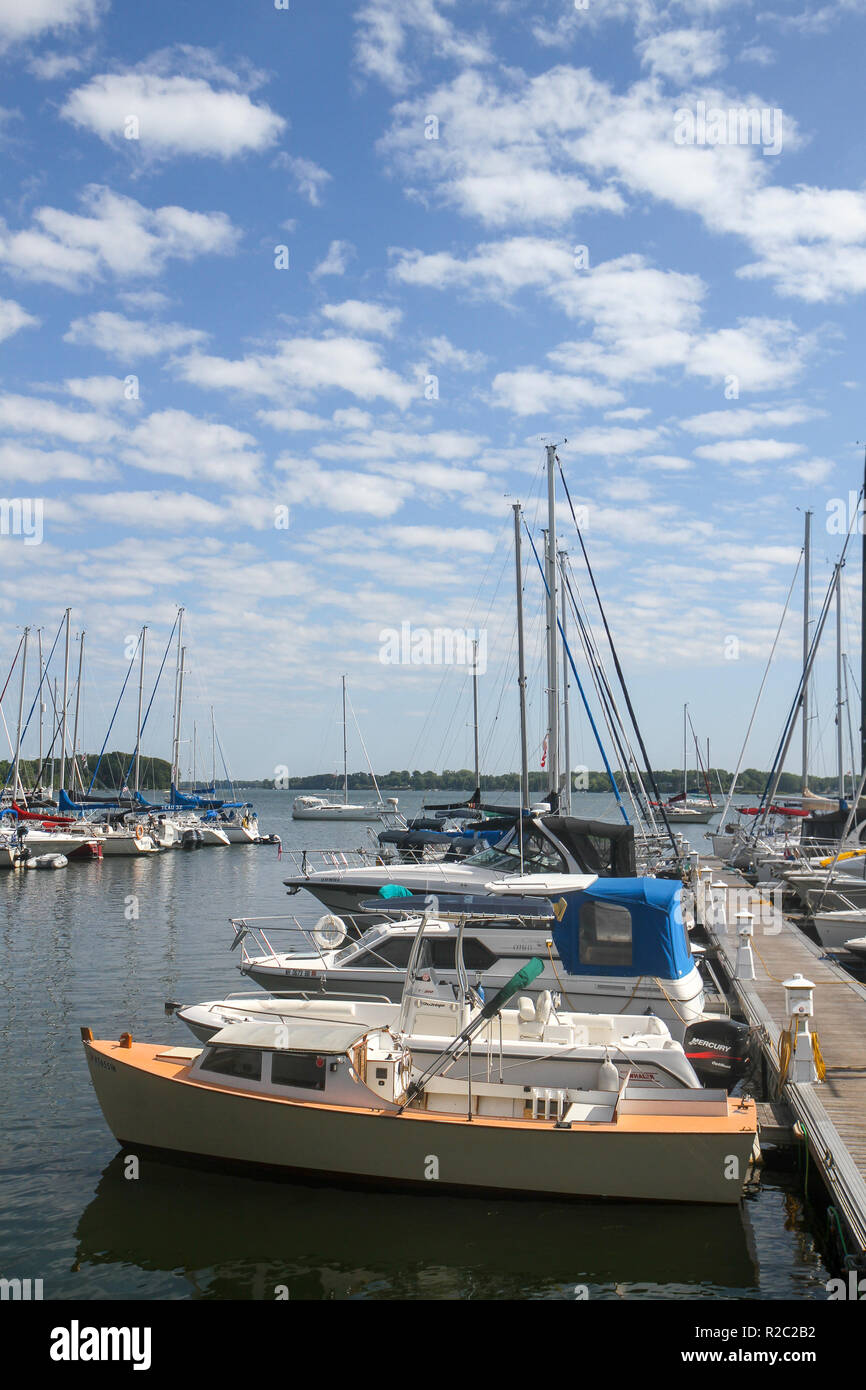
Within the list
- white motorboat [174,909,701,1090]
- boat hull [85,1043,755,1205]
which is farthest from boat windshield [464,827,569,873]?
boat hull [85,1043,755,1205]

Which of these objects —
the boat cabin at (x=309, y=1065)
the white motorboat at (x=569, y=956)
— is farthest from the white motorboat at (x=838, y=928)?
the boat cabin at (x=309, y=1065)

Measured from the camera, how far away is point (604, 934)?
16438 mm

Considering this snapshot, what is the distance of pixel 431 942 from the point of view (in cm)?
1731

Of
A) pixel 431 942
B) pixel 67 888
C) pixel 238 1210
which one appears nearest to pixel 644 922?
pixel 431 942

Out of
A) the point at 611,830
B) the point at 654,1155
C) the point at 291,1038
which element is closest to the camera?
the point at 654,1155

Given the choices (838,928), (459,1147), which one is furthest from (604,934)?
(838,928)

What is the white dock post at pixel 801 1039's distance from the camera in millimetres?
12578

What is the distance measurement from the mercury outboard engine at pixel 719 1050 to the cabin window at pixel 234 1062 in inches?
221

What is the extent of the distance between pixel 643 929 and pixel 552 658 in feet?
55.6

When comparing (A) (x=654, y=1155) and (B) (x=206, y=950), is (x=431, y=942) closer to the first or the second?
(A) (x=654, y=1155)

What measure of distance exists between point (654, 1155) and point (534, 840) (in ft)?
44.0

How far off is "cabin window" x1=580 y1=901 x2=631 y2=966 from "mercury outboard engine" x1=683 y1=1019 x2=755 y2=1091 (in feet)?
5.64

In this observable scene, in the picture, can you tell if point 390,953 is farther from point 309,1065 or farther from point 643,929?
point 309,1065

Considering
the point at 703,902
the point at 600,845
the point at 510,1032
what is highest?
the point at 600,845
